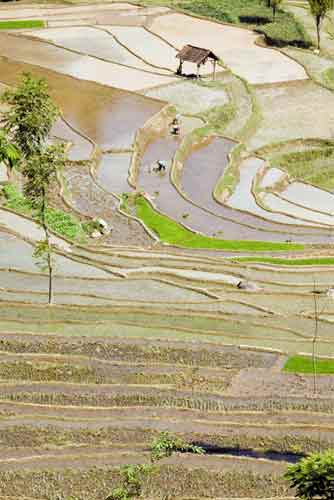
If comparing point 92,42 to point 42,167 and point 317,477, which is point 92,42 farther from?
point 317,477

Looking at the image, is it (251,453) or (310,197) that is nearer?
(251,453)

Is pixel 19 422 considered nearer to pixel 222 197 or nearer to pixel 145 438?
pixel 145 438

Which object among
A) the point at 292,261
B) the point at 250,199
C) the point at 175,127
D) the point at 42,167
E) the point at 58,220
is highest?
the point at 42,167

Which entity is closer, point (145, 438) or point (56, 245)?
point (145, 438)

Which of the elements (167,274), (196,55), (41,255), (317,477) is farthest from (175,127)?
(317,477)

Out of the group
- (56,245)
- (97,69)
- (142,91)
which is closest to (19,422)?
(56,245)

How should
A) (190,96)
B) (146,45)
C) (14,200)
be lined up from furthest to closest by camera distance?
(146,45)
(190,96)
(14,200)

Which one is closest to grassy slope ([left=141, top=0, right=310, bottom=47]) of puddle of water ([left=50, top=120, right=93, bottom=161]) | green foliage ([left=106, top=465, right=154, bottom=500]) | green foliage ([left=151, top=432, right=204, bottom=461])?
puddle of water ([left=50, top=120, right=93, bottom=161])
